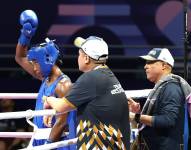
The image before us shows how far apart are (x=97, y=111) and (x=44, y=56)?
737 millimetres

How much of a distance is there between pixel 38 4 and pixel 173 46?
147 cm

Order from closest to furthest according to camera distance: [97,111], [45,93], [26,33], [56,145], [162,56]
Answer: [97,111]
[56,145]
[45,93]
[162,56]
[26,33]

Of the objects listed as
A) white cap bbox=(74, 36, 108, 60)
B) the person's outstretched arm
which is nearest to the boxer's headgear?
the person's outstretched arm

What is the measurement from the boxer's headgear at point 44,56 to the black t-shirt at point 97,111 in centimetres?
59

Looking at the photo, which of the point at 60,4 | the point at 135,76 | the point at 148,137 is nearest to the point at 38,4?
the point at 60,4

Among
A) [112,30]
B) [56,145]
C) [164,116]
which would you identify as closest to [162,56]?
[164,116]

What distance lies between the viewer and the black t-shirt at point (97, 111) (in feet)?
12.5

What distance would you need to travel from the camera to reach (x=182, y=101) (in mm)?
4363

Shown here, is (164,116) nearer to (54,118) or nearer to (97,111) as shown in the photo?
(97,111)

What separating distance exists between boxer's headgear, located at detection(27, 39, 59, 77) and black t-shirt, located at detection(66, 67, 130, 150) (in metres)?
0.59

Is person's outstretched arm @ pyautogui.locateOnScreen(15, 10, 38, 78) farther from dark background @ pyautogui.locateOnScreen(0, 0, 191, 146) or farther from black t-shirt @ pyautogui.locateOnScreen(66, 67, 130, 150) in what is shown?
dark background @ pyautogui.locateOnScreen(0, 0, 191, 146)

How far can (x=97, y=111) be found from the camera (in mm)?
3820

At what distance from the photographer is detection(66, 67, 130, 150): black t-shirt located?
3811 mm

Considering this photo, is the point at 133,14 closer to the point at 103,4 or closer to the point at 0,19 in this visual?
the point at 103,4
